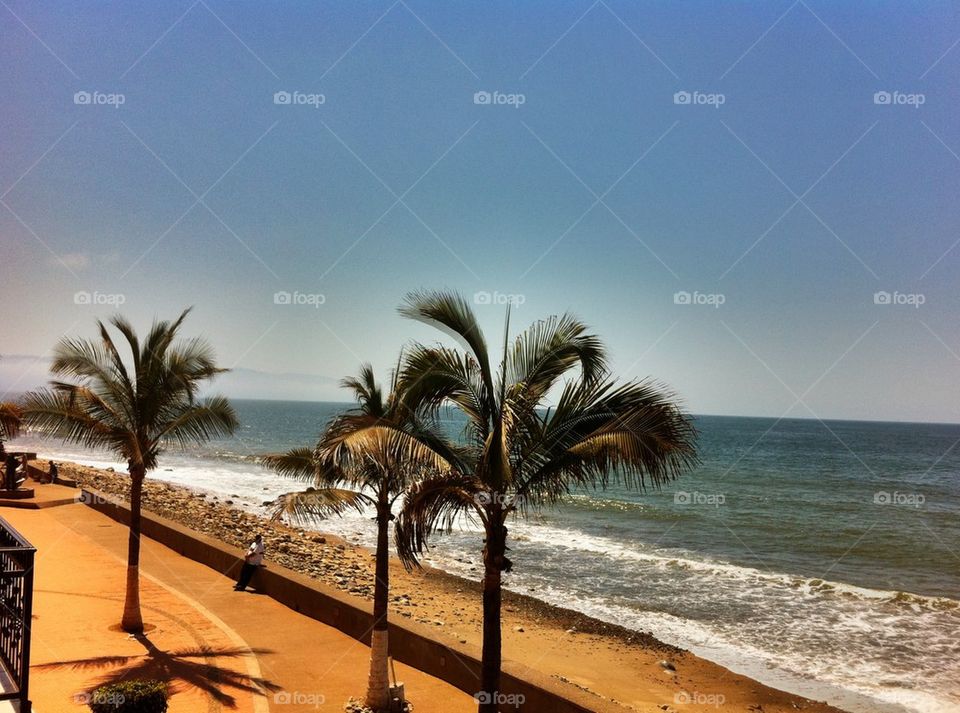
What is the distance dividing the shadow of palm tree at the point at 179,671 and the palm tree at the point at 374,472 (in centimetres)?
161

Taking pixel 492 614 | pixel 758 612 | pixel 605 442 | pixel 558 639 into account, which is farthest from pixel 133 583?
pixel 758 612

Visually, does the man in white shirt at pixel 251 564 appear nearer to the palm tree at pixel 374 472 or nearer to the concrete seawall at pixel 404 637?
the concrete seawall at pixel 404 637

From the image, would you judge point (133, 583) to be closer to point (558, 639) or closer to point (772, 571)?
point (558, 639)

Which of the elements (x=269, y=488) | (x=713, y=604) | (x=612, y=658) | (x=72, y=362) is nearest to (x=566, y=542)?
(x=713, y=604)

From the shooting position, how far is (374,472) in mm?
9188

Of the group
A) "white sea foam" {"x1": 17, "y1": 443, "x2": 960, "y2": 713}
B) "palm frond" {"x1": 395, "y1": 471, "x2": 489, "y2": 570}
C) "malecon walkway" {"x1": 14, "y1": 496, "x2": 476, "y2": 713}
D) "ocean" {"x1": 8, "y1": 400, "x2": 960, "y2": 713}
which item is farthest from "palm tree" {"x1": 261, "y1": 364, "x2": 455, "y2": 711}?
"white sea foam" {"x1": 17, "y1": 443, "x2": 960, "y2": 713}

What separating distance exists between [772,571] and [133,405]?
74.6 ft

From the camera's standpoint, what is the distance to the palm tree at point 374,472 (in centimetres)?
696

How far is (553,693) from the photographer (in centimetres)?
853

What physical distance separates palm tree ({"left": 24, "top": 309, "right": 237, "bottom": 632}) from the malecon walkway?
3.23ft

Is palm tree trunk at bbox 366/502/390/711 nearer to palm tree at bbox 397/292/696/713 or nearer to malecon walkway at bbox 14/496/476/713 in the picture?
malecon walkway at bbox 14/496/476/713

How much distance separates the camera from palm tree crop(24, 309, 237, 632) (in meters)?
10.3

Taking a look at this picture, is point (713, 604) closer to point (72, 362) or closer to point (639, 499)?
point (72, 362)

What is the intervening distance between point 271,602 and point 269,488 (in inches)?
1447
